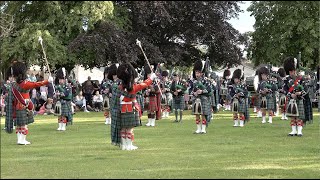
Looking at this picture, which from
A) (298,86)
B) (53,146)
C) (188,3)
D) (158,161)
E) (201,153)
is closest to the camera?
(158,161)

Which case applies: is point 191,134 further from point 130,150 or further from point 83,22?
point 83,22

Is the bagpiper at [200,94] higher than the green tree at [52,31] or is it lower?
lower

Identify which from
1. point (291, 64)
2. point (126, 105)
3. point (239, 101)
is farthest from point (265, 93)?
point (126, 105)

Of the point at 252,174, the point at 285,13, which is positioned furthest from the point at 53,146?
the point at 285,13

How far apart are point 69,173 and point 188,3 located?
22597 mm

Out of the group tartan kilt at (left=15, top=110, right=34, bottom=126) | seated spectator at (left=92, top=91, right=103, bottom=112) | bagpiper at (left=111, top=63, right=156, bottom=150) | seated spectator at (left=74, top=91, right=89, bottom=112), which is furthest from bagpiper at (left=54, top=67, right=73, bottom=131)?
seated spectator at (left=92, top=91, right=103, bottom=112)

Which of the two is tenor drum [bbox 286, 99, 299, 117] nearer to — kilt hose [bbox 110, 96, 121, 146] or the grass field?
the grass field

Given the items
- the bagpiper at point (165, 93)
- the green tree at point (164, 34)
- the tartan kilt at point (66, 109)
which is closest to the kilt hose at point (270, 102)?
the bagpiper at point (165, 93)

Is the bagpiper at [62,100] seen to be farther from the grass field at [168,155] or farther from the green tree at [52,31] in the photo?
the green tree at [52,31]

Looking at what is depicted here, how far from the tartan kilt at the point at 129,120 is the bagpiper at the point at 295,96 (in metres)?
4.46

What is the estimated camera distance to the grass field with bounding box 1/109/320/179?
859 centimetres

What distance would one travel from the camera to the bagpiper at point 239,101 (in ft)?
56.1

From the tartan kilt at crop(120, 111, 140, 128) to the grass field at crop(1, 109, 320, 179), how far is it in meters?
0.53

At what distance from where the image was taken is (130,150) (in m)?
11.3
